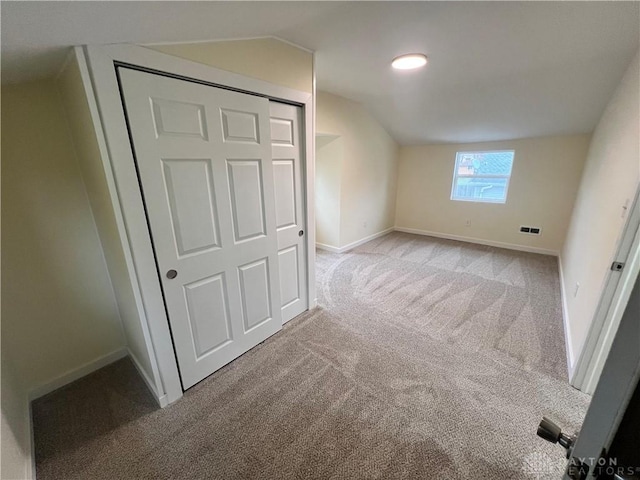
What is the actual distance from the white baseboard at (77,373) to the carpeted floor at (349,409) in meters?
0.05

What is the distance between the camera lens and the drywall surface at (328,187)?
12.7 feet

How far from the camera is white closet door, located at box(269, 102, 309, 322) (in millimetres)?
2010

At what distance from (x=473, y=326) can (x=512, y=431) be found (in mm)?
1035

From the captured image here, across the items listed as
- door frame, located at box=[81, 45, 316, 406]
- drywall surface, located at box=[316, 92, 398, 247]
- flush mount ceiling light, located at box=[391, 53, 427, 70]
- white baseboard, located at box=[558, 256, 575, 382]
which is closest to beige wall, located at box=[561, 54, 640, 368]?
white baseboard, located at box=[558, 256, 575, 382]

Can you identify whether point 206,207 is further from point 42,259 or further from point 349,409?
point 349,409

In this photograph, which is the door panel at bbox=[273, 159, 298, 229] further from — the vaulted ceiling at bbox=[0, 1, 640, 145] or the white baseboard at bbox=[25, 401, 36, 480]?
the white baseboard at bbox=[25, 401, 36, 480]

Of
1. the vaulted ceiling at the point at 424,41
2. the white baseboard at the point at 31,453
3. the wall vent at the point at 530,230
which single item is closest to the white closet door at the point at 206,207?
the vaulted ceiling at the point at 424,41

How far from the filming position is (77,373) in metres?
1.86

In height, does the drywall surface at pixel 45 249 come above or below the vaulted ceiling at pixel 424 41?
below

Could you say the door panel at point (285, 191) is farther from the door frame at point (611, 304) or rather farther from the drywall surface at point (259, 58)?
the door frame at point (611, 304)

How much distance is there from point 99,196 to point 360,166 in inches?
140

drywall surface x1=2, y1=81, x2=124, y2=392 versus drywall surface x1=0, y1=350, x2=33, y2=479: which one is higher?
drywall surface x1=2, y1=81, x2=124, y2=392

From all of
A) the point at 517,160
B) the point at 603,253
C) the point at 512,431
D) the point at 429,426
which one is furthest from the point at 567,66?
the point at 429,426

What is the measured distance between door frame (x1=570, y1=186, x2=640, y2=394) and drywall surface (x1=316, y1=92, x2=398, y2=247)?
2.94 meters
